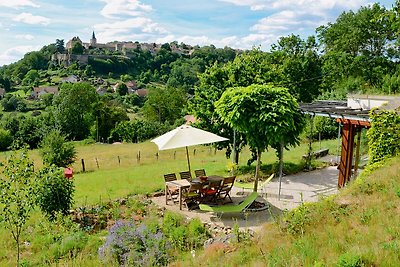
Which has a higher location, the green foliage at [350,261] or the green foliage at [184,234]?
the green foliage at [350,261]

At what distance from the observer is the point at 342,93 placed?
30594 mm

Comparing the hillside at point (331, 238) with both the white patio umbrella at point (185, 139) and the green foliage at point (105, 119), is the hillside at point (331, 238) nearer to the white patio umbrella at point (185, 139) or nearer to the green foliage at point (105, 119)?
the white patio umbrella at point (185, 139)

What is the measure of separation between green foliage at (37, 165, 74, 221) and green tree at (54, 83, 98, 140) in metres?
46.5

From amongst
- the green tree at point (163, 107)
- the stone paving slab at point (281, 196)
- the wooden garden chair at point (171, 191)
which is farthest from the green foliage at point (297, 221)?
the green tree at point (163, 107)

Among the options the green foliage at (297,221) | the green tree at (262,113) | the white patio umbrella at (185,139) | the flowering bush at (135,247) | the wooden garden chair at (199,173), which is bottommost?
the flowering bush at (135,247)

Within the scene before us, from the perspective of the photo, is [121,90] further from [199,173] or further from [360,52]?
[199,173]

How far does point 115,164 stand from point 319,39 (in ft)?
91.2

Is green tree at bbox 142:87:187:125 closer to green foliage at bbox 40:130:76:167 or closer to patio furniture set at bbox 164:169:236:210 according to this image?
green foliage at bbox 40:130:76:167

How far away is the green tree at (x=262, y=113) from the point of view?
33.3 ft

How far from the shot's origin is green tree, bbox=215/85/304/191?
33.3 ft

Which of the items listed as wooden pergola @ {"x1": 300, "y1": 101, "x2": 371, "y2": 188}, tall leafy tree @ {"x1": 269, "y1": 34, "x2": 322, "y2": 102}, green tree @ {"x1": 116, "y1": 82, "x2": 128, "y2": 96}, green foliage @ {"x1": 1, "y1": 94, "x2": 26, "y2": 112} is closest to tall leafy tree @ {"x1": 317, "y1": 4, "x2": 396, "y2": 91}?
tall leafy tree @ {"x1": 269, "y1": 34, "x2": 322, "y2": 102}

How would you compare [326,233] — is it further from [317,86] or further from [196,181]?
[317,86]

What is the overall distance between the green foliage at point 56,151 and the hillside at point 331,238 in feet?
49.7

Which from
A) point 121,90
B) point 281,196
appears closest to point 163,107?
point 121,90
